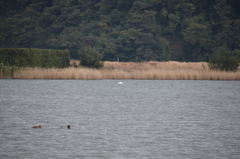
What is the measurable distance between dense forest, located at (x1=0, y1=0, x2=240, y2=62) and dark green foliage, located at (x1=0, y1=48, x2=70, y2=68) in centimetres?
2784

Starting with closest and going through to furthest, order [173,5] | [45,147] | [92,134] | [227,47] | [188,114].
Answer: [45,147], [92,134], [188,114], [227,47], [173,5]

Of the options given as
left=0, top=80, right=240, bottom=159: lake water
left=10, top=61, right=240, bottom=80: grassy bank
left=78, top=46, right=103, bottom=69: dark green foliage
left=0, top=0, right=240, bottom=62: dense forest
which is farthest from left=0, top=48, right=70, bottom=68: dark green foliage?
left=0, top=0, right=240, bottom=62: dense forest

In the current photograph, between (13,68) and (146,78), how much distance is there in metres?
13.9

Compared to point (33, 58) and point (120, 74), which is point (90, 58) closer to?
point (120, 74)

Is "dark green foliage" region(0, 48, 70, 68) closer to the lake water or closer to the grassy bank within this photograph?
the grassy bank

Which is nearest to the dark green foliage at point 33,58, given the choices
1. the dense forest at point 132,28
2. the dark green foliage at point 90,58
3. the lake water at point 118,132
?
the dark green foliage at point 90,58

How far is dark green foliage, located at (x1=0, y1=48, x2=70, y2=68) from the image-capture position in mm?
44281

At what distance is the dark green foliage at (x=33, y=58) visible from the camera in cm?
4428

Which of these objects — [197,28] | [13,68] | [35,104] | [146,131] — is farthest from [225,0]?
[146,131]

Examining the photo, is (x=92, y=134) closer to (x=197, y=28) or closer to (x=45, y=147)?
(x=45, y=147)

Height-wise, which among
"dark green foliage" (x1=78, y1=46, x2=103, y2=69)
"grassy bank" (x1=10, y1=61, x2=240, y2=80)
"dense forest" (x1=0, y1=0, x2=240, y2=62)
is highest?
"dense forest" (x1=0, y1=0, x2=240, y2=62)

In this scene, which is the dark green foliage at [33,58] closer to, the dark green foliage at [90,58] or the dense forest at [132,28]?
the dark green foliage at [90,58]

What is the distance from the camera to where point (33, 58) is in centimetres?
4666

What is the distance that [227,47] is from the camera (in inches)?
3066
